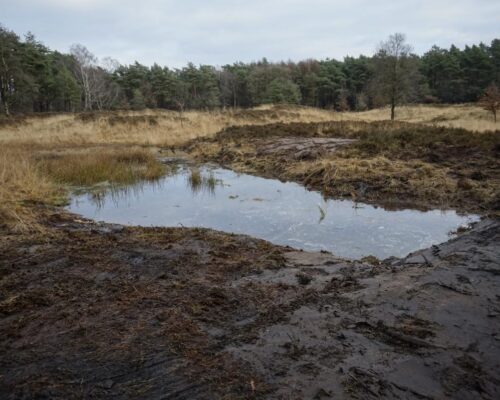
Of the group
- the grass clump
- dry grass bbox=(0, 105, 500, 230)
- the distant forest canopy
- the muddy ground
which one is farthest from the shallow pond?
the distant forest canopy

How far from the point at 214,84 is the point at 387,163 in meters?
49.4

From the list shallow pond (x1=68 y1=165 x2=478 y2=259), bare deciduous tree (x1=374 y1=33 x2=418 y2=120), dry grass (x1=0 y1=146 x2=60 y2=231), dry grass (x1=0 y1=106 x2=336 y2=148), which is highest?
bare deciduous tree (x1=374 y1=33 x2=418 y2=120)

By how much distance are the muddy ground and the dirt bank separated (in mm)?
3266

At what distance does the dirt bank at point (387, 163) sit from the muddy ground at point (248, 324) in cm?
327

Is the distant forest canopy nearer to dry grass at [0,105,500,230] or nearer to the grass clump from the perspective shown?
dry grass at [0,105,500,230]

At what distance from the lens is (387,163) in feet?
33.0

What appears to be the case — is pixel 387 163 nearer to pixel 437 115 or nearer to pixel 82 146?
pixel 82 146

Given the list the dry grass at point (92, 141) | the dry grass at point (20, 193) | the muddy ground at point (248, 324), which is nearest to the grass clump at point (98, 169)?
the dry grass at point (92, 141)

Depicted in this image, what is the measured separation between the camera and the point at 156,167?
12242 millimetres

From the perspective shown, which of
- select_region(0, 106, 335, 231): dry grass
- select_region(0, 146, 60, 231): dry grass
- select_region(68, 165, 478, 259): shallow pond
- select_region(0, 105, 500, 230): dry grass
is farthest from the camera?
select_region(0, 105, 500, 230): dry grass

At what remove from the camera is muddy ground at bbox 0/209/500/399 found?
7.92 feet

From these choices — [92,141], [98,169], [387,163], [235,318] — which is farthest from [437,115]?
[235,318]

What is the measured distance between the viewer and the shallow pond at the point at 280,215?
579 centimetres

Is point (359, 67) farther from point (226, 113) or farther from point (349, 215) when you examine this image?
point (349, 215)
